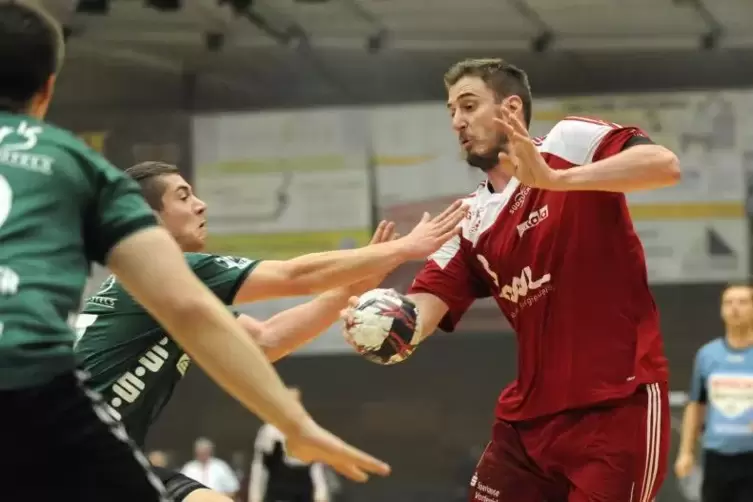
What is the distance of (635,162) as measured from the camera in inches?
144

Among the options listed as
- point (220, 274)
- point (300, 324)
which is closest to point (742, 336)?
point (300, 324)

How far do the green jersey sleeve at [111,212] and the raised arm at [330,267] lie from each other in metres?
1.45

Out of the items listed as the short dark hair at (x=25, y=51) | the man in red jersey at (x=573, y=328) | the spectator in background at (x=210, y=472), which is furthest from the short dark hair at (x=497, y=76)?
the spectator in background at (x=210, y=472)

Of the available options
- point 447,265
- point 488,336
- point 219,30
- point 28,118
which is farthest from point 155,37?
point 28,118

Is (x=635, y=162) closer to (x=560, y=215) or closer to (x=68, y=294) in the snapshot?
(x=560, y=215)

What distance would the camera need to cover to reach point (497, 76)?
430cm

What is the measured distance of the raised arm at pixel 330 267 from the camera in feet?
12.1

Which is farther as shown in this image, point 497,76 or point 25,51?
point 497,76

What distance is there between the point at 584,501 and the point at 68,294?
7.39ft

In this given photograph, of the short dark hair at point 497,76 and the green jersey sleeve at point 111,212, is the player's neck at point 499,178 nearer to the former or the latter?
the short dark hair at point 497,76

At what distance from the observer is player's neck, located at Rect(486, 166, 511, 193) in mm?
4281

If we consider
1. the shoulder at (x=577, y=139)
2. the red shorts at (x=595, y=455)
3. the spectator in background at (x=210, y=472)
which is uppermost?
the shoulder at (x=577, y=139)

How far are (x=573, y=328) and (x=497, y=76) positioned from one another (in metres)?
1.01

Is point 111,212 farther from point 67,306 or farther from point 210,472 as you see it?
point 210,472
